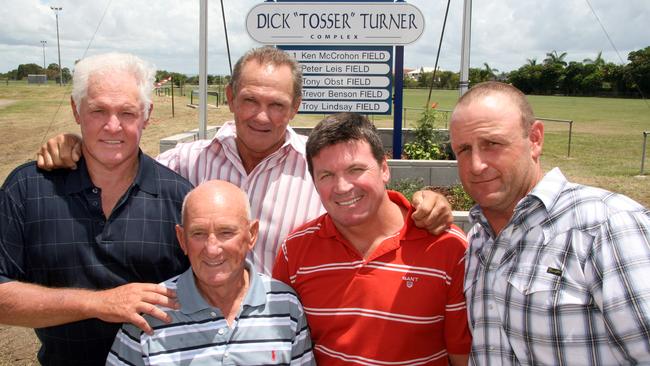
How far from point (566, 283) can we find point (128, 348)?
1.65 m

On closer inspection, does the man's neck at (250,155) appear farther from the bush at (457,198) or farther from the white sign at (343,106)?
the white sign at (343,106)

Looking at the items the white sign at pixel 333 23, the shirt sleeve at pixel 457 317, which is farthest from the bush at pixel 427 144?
the shirt sleeve at pixel 457 317

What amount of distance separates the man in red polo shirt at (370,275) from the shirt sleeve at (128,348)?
0.70 meters

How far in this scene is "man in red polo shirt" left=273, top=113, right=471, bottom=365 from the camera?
231cm

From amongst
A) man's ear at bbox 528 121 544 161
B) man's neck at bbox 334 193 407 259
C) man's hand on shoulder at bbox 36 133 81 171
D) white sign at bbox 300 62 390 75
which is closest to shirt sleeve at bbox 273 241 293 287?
man's neck at bbox 334 193 407 259

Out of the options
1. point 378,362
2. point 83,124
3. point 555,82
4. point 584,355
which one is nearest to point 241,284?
point 378,362

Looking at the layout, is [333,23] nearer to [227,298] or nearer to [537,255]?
[227,298]

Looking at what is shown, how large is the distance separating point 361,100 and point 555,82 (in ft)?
227

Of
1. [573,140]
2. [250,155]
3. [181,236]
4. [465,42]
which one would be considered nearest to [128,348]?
[181,236]

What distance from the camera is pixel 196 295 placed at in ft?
7.24

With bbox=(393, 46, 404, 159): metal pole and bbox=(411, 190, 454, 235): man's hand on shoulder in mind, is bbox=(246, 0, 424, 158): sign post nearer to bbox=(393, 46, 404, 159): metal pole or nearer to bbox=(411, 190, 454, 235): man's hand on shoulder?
bbox=(393, 46, 404, 159): metal pole

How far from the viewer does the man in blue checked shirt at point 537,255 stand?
177 centimetres

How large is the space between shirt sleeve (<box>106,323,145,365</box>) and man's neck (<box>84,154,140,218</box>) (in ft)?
1.79

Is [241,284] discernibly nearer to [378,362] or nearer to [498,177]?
[378,362]
